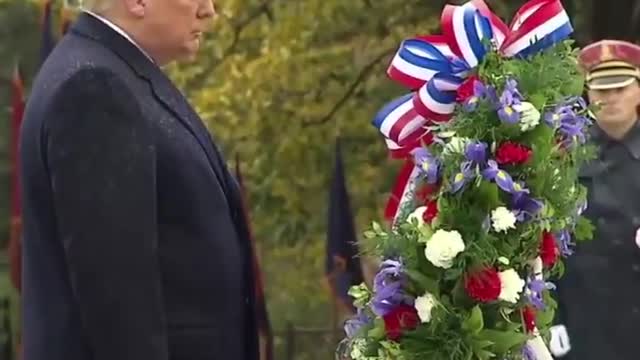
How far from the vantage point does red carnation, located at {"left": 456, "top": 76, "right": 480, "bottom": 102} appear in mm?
2766

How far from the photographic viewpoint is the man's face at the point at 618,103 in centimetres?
446

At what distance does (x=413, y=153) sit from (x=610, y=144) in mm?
1803

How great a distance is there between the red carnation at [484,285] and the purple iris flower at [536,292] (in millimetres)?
114

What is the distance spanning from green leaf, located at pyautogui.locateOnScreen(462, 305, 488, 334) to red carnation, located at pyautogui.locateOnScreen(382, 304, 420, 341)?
0.10 meters

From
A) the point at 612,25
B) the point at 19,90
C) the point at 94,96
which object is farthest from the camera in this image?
the point at 612,25

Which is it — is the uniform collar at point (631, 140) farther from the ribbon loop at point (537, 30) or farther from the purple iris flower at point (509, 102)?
the purple iris flower at point (509, 102)

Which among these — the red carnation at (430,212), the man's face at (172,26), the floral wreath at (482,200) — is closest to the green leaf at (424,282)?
the floral wreath at (482,200)

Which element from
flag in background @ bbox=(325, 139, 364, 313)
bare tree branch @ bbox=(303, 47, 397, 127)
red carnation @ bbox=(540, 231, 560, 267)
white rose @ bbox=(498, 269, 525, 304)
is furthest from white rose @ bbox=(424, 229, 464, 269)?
bare tree branch @ bbox=(303, 47, 397, 127)

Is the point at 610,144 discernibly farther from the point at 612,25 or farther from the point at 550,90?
the point at 612,25

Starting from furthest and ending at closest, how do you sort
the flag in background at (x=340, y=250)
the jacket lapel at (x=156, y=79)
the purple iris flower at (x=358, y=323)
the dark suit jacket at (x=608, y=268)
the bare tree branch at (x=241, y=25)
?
1. the bare tree branch at (x=241, y=25)
2. the flag in background at (x=340, y=250)
3. the dark suit jacket at (x=608, y=268)
4. the purple iris flower at (x=358, y=323)
5. the jacket lapel at (x=156, y=79)

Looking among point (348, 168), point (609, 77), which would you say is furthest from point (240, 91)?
point (609, 77)

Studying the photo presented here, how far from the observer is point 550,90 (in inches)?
109

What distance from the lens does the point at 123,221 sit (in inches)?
96.3

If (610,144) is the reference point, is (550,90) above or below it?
above
